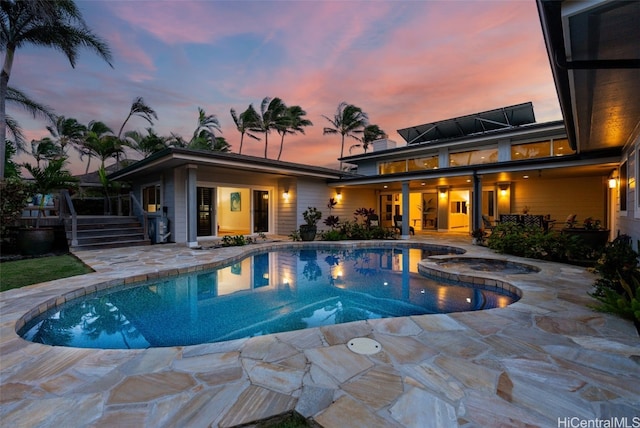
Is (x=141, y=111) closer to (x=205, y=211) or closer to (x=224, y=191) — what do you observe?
(x=224, y=191)

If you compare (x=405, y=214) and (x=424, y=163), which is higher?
(x=424, y=163)

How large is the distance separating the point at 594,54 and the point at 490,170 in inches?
315

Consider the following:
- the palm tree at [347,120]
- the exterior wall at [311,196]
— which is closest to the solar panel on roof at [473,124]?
the exterior wall at [311,196]

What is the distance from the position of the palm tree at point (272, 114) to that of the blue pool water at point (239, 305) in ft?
58.0

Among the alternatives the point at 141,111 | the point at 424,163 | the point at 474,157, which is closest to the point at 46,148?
the point at 141,111

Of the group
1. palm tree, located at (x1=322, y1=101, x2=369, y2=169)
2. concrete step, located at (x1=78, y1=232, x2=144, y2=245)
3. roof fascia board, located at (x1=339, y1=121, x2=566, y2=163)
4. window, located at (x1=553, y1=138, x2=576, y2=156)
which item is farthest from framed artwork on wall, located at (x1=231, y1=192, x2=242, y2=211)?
window, located at (x1=553, y1=138, x2=576, y2=156)

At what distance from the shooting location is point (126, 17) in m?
9.10

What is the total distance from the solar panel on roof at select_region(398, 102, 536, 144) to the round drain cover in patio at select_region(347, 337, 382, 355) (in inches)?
608

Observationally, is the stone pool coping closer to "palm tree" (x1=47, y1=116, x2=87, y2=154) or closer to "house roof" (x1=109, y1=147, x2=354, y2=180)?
"house roof" (x1=109, y1=147, x2=354, y2=180)

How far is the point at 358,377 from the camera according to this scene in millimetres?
2232

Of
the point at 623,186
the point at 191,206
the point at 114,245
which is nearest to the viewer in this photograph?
the point at 623,186

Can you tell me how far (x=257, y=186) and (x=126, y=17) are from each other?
7.06 meters

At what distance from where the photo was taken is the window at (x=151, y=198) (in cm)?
1219

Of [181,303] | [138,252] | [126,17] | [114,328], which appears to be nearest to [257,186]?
[138,252]
